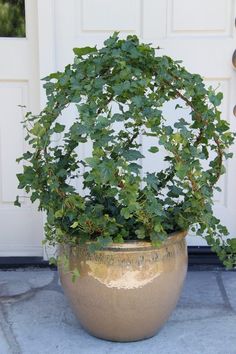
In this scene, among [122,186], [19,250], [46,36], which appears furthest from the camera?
[19,250]

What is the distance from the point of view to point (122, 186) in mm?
2074

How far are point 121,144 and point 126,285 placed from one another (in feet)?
1.72

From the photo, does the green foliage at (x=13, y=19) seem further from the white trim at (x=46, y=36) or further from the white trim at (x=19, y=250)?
the white trim at (x=19, y=250)

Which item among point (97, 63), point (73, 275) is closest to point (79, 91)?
point (97, 63)

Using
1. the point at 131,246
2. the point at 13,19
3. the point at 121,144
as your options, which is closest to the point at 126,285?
the point at 131,246

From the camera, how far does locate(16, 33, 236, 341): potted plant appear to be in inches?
81.7

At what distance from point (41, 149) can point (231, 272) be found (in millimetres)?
1442

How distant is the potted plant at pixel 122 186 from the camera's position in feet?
6.81

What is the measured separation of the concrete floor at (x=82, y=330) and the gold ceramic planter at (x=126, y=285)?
9 cm

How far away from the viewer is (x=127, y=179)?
2.03 meters

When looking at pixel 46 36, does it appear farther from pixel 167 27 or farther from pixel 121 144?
pixel 121 144

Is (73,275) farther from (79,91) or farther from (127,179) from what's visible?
(79,91)

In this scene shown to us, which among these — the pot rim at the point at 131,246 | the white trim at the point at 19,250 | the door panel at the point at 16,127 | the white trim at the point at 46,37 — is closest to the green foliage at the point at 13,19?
the door panel at the point at 16,127

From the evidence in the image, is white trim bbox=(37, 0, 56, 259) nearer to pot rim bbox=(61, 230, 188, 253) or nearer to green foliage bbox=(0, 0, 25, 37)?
green foliage bbox=(0, 0, 25, 37)
